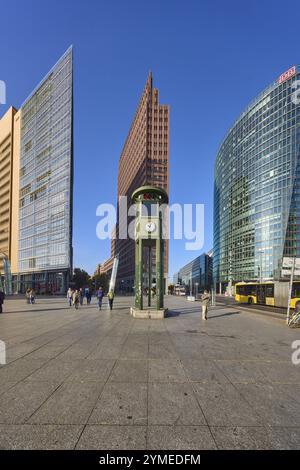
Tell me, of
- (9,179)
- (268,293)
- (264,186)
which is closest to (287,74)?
(264,186)

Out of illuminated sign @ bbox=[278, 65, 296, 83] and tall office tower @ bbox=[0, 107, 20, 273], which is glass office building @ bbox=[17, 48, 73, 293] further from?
illuminated sign @ bbox=[278, 65, 296, 83]

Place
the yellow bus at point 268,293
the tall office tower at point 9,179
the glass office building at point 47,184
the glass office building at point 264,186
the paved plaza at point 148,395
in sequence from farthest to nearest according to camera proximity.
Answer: the tall office tower at point 9,179, the glass office building at point 264,186, the glass office building at point 47,184, the yellow bus at point 268,293, the paved plaza at point 148,395

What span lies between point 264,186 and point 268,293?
66.4 meters

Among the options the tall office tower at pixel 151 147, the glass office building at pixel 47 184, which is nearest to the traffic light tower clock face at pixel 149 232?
the glass office building at pixel 47 184

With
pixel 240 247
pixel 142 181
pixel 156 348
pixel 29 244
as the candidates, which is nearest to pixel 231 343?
pixel 156 348

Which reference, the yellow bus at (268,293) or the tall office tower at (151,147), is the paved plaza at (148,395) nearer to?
the yellow bus at (268,293)

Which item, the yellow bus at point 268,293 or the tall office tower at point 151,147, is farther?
the tall office tower at point 151,147

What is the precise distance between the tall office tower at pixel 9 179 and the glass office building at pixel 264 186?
76239 mm

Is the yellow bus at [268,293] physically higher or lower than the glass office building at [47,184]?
lower

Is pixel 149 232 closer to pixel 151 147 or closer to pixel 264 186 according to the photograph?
pixel 264 186

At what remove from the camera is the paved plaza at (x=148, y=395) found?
379 centimetres

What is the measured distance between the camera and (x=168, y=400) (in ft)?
16.4
